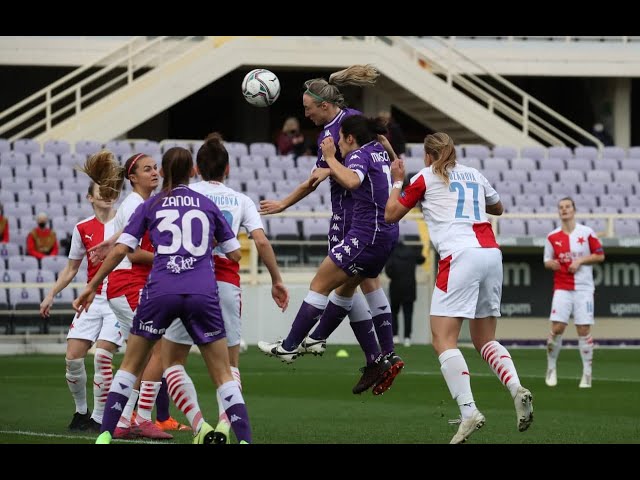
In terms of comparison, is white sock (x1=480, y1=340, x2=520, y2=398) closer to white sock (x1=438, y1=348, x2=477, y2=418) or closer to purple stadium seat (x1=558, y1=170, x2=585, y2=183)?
white sock (x1=438, y1=348, x2=477, y2=418)

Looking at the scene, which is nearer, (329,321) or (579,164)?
(329,321)

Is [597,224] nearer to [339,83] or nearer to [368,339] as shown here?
[368,339]

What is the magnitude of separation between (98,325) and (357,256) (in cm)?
222

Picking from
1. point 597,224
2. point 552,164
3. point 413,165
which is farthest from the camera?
point 552,164

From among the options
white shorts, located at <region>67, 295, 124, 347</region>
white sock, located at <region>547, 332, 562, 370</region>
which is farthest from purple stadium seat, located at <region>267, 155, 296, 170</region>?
white shorts, located at <region>67, 295, 124, 347</region>

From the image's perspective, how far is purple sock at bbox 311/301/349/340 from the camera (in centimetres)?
1077

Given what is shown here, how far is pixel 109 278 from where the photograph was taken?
10.5 m

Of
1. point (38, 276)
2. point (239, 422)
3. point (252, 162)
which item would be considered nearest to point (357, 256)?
point (239, 422)

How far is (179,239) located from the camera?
840 cm

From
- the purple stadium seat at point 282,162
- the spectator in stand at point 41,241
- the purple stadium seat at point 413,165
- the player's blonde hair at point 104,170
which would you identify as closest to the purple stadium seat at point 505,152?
the purple stadium seat at point 413,165

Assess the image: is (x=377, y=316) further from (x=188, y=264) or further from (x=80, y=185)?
(x=80, y=185)

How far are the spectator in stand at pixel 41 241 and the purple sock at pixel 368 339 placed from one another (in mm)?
12504

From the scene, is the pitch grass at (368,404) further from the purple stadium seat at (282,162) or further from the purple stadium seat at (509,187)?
the purple stadium seat at (509,187)
